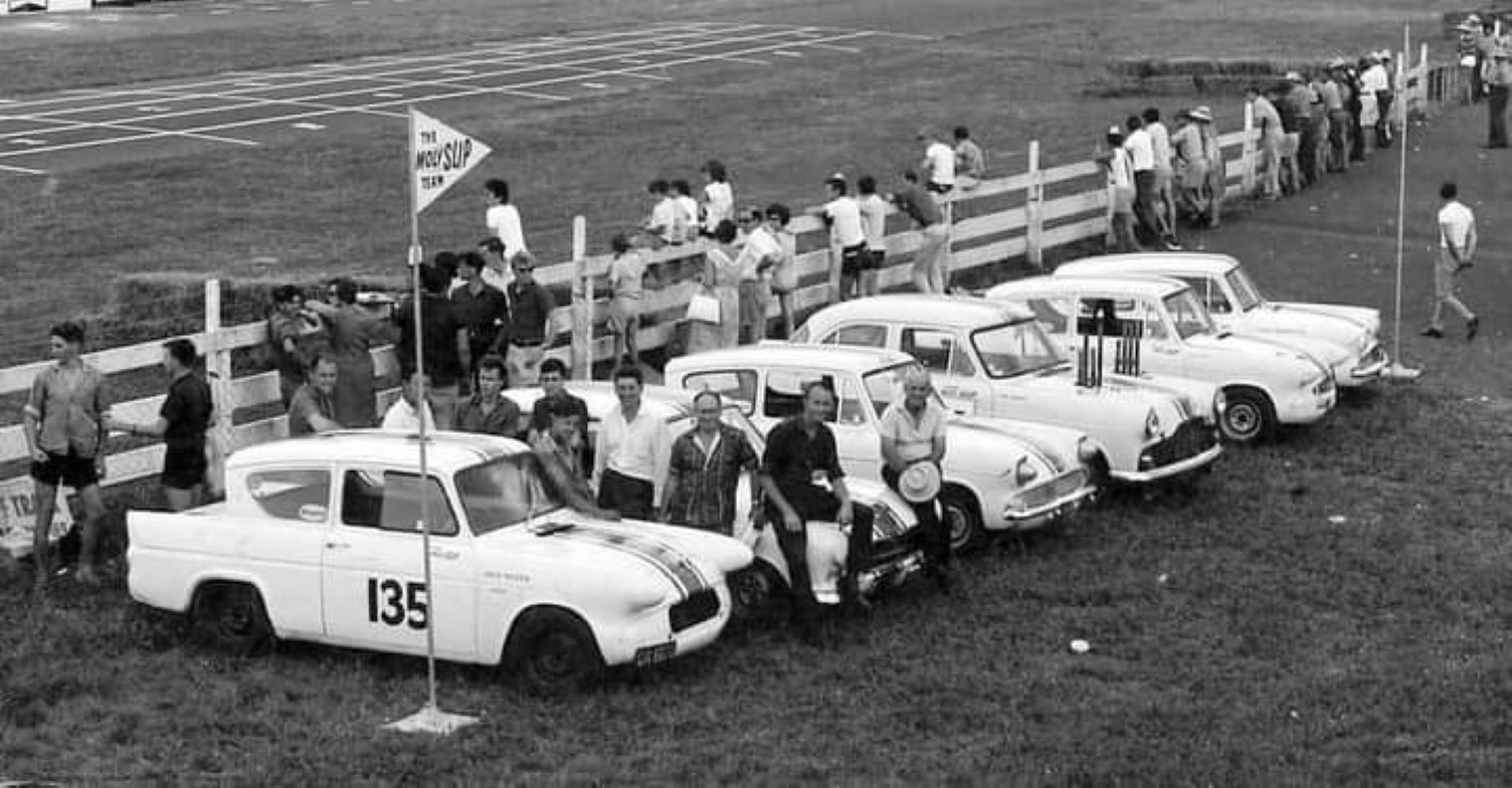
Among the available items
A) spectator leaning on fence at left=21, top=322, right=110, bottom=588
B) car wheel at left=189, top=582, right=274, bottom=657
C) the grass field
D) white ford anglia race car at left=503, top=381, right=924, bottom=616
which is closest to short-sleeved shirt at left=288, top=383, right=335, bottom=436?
spectator leaning on fence at left=21, top=322, right=110, bottom=588

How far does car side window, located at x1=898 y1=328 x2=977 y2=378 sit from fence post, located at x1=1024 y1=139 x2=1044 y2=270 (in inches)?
415

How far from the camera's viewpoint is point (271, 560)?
13.1 m

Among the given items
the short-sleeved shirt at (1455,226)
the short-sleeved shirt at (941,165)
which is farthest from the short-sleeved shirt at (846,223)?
the short-sleeved shirt at (1455,226)

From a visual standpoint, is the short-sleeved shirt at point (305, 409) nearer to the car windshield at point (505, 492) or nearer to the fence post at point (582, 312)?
the car windshield at point (505, 492)

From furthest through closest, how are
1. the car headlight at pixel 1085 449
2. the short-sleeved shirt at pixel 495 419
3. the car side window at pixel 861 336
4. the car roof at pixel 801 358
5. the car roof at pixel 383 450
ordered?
the car side window at pixel 861 336 < the car headlight at pixel 1085 449 < the car roof at pixel 801 358 < the short-sleeved shirt at pixel 495 419 < the car roof at pixel 383 450

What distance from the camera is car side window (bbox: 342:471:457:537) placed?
42.4 ft

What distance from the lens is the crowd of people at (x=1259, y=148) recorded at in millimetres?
28906

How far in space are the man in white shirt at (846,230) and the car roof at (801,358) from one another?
6.79 m

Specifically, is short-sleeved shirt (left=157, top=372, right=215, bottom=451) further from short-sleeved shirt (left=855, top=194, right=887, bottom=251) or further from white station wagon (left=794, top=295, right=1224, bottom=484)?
short-sleeved shirt (left=855, top=194, right=887, bottom=251)

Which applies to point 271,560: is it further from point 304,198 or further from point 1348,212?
point 1348,212

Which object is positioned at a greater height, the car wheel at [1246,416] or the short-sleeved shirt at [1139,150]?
the short-sleeved shirt at [1139,150]

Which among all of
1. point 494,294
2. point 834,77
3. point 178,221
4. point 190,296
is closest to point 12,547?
point 494,294

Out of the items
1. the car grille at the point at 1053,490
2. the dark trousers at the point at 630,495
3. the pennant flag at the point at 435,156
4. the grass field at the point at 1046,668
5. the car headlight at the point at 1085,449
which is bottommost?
the grass field at the point at 1046,668

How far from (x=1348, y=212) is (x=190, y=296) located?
17651 millimetres
